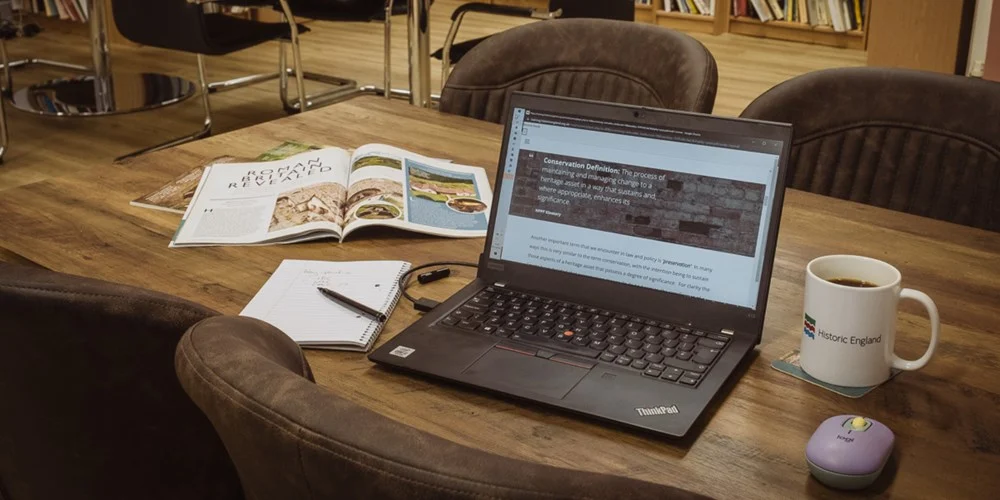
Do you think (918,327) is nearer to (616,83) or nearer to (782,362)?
(782,362)

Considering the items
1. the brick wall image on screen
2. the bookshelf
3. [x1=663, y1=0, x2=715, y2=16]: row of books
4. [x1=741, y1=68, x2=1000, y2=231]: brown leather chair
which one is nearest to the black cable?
the brick wall image on screen

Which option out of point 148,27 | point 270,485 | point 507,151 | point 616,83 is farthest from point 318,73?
point 270,485

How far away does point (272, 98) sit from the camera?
4.79 metres

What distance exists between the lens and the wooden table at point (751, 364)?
→ 85 centimetres

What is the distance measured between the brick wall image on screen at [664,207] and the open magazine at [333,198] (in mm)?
218

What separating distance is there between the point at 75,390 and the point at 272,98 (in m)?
3.93

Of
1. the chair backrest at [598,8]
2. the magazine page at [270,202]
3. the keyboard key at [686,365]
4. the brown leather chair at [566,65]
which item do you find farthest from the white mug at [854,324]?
the chair backrest at [598,8]

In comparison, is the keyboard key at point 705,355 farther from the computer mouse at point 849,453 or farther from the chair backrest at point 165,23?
the chair backrest at point 165,23

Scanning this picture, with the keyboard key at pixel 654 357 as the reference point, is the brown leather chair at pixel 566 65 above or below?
above

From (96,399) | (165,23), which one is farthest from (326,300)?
(165,23)

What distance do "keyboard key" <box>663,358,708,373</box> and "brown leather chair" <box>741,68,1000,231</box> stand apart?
31.0 inches

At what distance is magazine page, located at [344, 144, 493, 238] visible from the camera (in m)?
1.39

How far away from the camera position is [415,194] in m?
1.48

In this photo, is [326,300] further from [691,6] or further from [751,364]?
[691,6]
